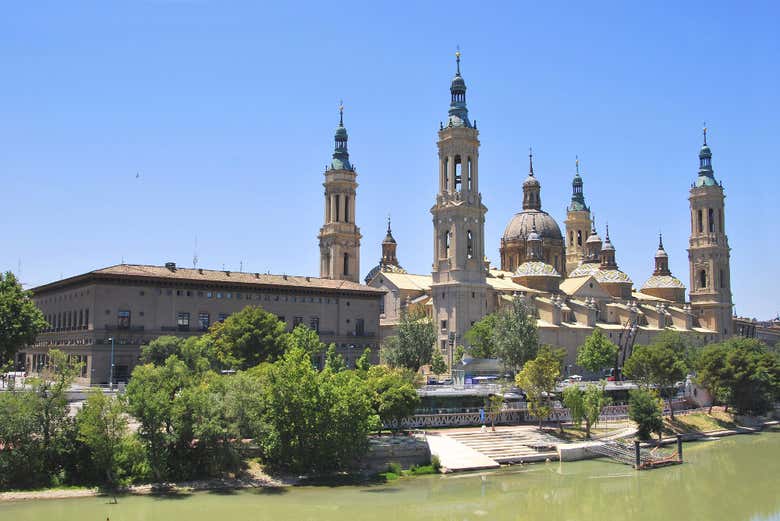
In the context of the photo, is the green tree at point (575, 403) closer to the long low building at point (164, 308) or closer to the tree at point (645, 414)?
the tree at point (645, 414)

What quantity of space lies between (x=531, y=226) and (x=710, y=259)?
28803 mm

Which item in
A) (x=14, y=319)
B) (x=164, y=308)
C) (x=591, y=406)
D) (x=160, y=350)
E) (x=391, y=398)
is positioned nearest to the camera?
(x=391, y=398)

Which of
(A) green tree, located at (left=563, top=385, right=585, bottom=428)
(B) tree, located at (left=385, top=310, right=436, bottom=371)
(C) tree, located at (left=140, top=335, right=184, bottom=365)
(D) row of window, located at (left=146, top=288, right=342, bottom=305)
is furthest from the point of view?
(B) tree, located at (left=385, top=310, right=436, bottom=371)

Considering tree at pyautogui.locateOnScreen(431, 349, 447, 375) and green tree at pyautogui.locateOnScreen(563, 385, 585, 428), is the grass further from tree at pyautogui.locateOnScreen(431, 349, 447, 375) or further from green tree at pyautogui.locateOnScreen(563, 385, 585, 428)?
tree at pyautogui.locateOnScreen(431, 349, 447, 375)

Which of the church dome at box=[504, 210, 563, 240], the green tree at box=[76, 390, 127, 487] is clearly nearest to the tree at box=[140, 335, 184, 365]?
the green tree at box=[76, 390, 127, 487]

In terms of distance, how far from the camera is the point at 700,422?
6781cm

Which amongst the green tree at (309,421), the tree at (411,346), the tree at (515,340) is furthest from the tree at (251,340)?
the tree at (515,340)

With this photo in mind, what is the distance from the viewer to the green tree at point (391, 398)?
48219 mm

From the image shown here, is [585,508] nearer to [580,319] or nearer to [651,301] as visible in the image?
[580,319]

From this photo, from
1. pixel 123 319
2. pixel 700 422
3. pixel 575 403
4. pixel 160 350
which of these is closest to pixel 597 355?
pixel 700 422

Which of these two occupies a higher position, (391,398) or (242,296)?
(242,296)

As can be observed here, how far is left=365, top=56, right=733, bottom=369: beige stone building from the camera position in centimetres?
9144

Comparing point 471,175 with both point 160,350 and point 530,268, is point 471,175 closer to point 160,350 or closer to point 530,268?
point 530,268

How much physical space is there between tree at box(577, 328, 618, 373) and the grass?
19.6 m
